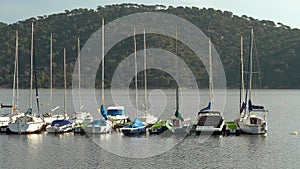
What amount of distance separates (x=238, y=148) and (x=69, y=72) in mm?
115283

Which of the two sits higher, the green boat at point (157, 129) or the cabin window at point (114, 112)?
the cabin window at point (114, 112)

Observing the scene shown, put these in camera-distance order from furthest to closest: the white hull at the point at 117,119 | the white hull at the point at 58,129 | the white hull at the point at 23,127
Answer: the white hull at the point at 117,119 → the white hull at the point at 58,129 → the white hull at the point at 23,127

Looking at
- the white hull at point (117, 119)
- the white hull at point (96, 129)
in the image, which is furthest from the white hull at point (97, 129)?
the white hull at point (117, 119)

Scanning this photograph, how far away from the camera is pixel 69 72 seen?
156625mm

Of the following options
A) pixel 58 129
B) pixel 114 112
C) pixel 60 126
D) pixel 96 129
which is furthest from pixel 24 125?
pixel 114 112

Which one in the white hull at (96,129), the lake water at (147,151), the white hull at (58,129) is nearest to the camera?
the lake water at (147,151)

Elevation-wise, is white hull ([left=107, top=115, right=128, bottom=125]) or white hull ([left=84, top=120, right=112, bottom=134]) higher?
white hull ([left=107, top=115, right=128, bottom=125])

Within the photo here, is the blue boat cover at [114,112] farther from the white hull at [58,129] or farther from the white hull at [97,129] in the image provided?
the white hull at [97,129]

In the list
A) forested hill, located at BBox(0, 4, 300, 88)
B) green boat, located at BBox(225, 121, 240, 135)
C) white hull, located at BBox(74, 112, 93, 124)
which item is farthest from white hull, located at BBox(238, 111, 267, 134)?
forested hill, located at BBox(0, 4, 300, 88)

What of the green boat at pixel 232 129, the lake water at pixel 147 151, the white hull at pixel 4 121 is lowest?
the lake water at pixel 147 151

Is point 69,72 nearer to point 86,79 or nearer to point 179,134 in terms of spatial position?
point 86,79

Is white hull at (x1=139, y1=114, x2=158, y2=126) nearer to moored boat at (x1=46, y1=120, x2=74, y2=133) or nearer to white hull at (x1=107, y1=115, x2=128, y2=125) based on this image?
white hull at (x1=107, y1=115, x2=128, y2=125)

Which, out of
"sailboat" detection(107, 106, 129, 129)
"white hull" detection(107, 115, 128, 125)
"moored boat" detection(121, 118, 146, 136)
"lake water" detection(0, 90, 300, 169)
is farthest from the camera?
"white hull" detection(107, 115, 128, 125)

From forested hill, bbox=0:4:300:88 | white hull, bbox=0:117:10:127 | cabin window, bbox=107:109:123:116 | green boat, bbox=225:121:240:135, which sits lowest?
green boat, bbox=225:121:240:135
